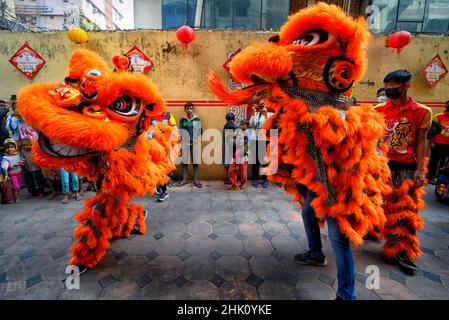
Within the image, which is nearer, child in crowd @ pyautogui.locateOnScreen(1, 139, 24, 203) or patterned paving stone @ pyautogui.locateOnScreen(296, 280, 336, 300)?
patterned paving stone @ pyautogui.locateOnScreen(296, 280, 336, 300)

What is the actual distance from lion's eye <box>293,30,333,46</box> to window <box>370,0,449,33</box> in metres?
7.72

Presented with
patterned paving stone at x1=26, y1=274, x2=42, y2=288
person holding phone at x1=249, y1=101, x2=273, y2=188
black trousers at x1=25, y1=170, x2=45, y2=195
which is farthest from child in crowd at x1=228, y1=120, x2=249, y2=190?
black trousers at x1=25, y1=170, x2=45, y2=195

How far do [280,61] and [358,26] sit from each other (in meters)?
0.56

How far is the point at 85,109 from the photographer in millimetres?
1984

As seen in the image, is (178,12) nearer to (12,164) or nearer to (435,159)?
(12,164)

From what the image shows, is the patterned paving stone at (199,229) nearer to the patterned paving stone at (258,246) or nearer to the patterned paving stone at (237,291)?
the patterned paving stone at (258,246)

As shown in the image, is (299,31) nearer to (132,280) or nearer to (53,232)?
(132,280)

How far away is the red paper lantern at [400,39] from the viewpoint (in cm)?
498

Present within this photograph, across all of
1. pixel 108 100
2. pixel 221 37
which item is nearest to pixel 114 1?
pixel 221 37

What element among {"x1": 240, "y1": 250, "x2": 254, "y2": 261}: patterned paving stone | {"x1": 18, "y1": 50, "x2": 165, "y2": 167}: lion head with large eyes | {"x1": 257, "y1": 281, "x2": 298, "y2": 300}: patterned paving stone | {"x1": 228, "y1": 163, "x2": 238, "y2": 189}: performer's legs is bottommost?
{"x1": 240, "y1": 250, "x2": 254, "y2": 261}: patterned paving stone

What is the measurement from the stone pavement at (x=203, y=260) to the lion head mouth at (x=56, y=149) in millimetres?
1206

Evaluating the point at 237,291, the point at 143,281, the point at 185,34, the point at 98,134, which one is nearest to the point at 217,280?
the point at 237,291

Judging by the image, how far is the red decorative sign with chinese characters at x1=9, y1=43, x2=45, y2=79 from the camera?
523cm

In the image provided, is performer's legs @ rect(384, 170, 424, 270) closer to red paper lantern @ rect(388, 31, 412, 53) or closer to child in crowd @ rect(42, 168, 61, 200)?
red paper lantern @ rect(388, 31, 412, 53)
